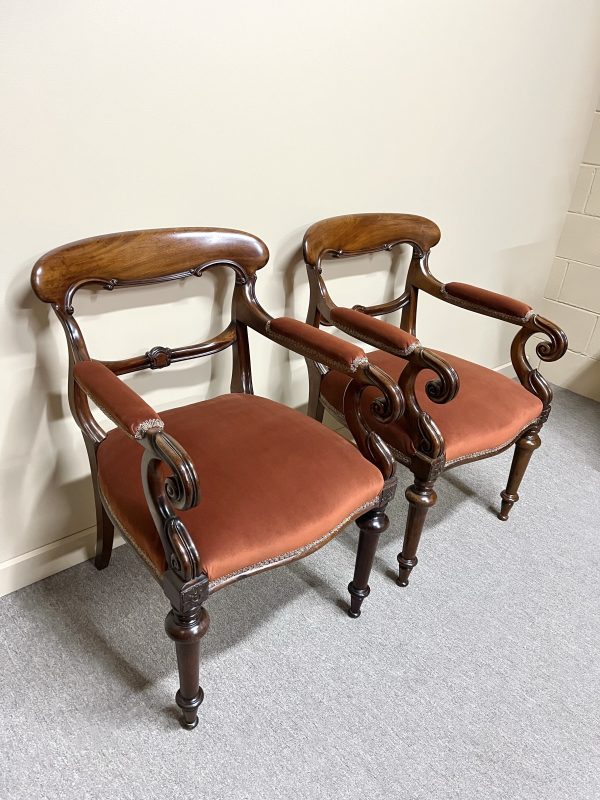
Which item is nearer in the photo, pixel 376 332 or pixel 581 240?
pixel 376 332

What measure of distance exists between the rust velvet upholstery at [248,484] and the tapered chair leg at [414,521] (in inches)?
10.8

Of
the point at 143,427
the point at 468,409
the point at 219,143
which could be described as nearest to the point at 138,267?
the point at 219,143

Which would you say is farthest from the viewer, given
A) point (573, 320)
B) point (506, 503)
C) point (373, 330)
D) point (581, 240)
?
point (573, 320)

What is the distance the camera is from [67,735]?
128 centimetres

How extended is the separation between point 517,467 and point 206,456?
1094 mm

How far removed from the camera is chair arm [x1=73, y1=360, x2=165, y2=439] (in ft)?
3.43

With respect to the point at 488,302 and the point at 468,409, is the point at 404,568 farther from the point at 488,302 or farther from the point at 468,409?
the point at 488,302

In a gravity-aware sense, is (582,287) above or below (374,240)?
below

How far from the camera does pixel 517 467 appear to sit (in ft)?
6.50

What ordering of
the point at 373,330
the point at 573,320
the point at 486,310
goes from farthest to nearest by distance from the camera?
the point at 573,320
the point at 486,310
the point at 373,330

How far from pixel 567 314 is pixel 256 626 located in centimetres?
215

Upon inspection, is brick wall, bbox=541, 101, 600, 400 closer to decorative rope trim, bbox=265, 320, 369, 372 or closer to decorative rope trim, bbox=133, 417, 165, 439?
decorative rope trim, bbox=265, 320, 369, 372

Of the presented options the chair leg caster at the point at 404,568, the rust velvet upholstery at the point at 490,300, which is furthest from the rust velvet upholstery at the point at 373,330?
the chair leg caster at the point at 404,568

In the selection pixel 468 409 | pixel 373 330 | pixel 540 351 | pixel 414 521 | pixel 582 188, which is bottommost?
pixel 414 521
